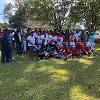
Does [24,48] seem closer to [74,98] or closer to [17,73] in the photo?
[17,73]

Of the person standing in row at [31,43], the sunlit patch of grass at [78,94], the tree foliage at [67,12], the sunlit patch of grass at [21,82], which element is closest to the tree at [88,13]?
the tree foliage at [67,12]

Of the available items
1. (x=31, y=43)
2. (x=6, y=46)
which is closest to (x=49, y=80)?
(x=6, y=46)

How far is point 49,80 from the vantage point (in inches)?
617

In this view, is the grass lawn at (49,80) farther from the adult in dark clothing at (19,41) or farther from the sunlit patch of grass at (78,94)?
the adult in dark clothing at (19,41)

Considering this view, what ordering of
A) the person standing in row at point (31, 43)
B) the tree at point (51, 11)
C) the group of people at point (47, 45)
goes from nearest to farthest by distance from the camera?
the group of people at point (47, 45)
the person standing in row at point (31, 43)
the tree at point (51, 11)

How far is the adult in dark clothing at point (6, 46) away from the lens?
20.6 m

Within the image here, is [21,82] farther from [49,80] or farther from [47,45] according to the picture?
[47,45]

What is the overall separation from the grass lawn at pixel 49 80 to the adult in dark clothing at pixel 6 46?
0.54 meters

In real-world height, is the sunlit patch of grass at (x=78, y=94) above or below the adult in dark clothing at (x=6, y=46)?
below

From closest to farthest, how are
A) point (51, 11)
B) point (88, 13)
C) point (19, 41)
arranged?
point (19, 41), point (88, 13), point (51, 11)

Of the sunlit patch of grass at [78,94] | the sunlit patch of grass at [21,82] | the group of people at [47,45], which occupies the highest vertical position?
the group of people at [47,45]

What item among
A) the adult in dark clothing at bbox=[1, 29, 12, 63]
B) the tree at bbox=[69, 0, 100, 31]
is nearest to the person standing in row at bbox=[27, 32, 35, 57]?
the adult in dark clothing at bbox=[1, 29, 12, 63]

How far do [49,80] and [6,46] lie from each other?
244 inches

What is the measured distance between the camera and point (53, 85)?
1467 centimetres
